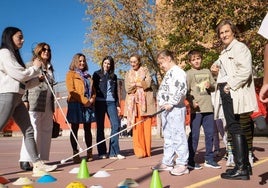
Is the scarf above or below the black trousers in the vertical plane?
above

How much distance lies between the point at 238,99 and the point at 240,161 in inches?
31.1

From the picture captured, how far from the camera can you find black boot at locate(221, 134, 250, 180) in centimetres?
459

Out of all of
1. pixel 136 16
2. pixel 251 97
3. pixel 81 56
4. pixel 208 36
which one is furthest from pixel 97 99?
pixel 136 16

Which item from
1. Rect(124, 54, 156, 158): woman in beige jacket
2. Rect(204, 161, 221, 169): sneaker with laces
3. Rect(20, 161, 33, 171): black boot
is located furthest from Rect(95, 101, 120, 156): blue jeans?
Rect(204, 161, 221, 169): sneaker with laces

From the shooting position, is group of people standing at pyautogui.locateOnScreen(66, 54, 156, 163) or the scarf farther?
group of people standing at pyautogui.locateOnScreen(66, 54, 156, 163)

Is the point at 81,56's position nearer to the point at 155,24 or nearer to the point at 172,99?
the point at 172,99

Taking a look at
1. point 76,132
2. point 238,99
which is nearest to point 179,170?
point 238,99

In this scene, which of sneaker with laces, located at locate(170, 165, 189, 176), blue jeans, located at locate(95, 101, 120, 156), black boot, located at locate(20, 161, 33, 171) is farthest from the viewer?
blue jeans, located at locate(95, 101, 120, 156)

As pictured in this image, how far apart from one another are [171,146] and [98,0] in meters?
17.5

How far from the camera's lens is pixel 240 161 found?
15.1ft

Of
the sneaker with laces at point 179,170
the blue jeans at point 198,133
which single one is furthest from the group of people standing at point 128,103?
the sneaker with laces at point 179,170

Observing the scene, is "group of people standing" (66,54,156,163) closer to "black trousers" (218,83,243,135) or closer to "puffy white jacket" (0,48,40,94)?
"puffy white jacket" (0,48,40,94)

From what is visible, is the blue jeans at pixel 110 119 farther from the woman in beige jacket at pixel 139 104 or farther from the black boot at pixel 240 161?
the black boot at pixel 240 161

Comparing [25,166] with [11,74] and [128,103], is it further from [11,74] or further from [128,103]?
[128,103]
